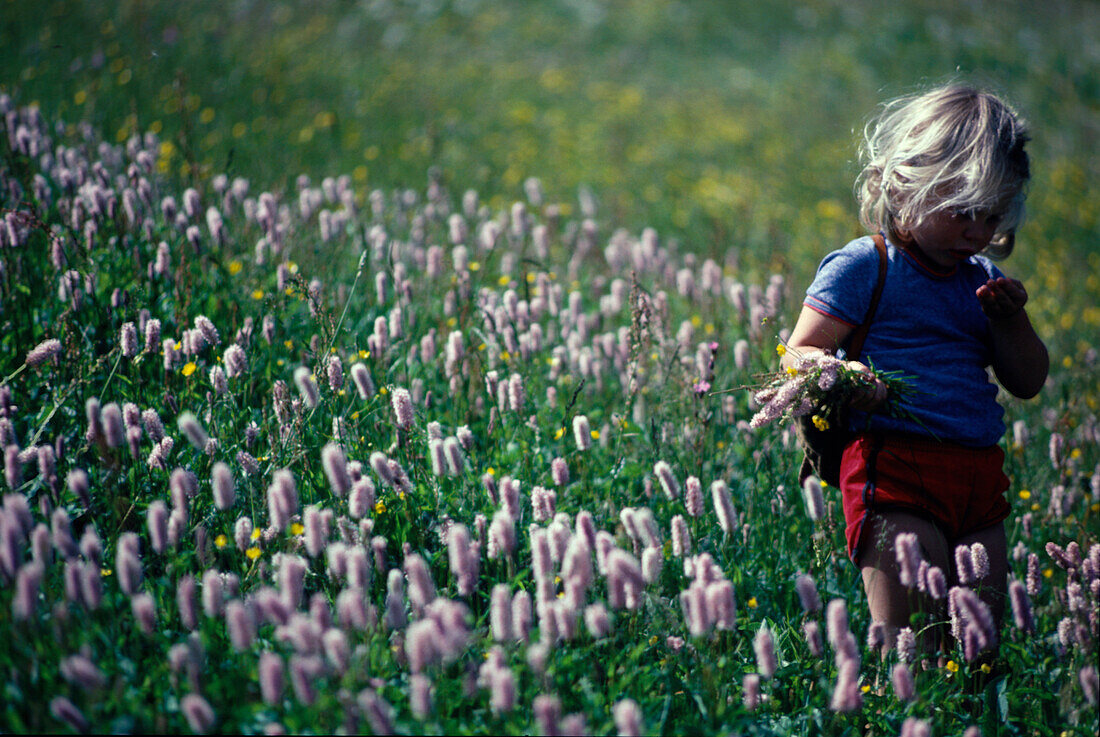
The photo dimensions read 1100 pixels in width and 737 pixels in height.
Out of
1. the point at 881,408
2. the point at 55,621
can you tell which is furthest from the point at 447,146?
the point at 55,621

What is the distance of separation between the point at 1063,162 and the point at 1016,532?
441 inches

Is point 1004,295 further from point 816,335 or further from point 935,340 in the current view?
point 816,335

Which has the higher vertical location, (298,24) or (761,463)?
(298,24)

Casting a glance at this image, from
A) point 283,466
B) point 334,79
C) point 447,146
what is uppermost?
point 334,79

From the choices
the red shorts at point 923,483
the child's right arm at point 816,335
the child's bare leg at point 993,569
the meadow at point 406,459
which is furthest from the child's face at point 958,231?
the child's bare leg at point 993,569

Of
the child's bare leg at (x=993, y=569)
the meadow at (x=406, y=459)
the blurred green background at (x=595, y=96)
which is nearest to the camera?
the meadow at (x=406, y=459)

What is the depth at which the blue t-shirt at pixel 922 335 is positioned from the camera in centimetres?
276

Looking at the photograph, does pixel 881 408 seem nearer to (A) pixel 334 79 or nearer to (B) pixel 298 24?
(A) pixel 334 79

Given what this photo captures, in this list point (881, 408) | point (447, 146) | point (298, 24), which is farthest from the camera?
point (298, 24)

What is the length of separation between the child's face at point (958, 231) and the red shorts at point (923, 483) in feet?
2.11

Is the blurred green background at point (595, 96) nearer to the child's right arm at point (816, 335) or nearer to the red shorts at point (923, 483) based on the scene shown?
the child's right arm at point (816, 335)

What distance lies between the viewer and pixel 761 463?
11.4 ft

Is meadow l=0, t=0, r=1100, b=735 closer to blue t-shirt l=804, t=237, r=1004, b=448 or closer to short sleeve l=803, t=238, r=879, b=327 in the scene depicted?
blue t-shirt l=804, t=237, r=1004, b=448

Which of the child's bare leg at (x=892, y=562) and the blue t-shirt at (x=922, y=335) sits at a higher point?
the blue t-shirt at (x=922, y=335)
